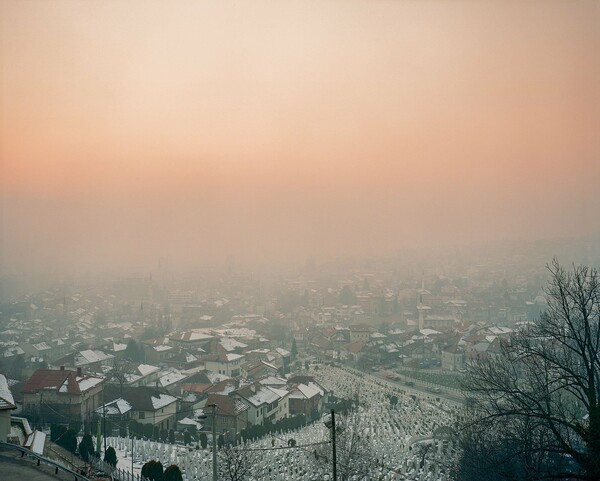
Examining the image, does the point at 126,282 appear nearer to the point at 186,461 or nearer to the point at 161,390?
the point at 161,390

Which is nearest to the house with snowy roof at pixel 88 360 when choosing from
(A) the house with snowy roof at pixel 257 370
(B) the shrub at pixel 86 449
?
(A) the house with snowy roof at pixel 257 370

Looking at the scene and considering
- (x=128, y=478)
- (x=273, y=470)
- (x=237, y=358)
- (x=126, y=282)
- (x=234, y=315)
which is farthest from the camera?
(x=126, y=282)

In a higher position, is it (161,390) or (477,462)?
(477,462)

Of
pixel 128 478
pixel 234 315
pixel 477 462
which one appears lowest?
pixel 234 315

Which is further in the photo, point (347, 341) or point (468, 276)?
point (468, 276)

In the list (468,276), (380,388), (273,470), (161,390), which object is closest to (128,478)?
(273,470)

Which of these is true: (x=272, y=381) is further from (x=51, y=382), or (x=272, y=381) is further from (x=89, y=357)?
(x=89, y=357)

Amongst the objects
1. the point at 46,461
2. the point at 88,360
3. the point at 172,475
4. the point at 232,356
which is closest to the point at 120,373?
the point at 88,360
